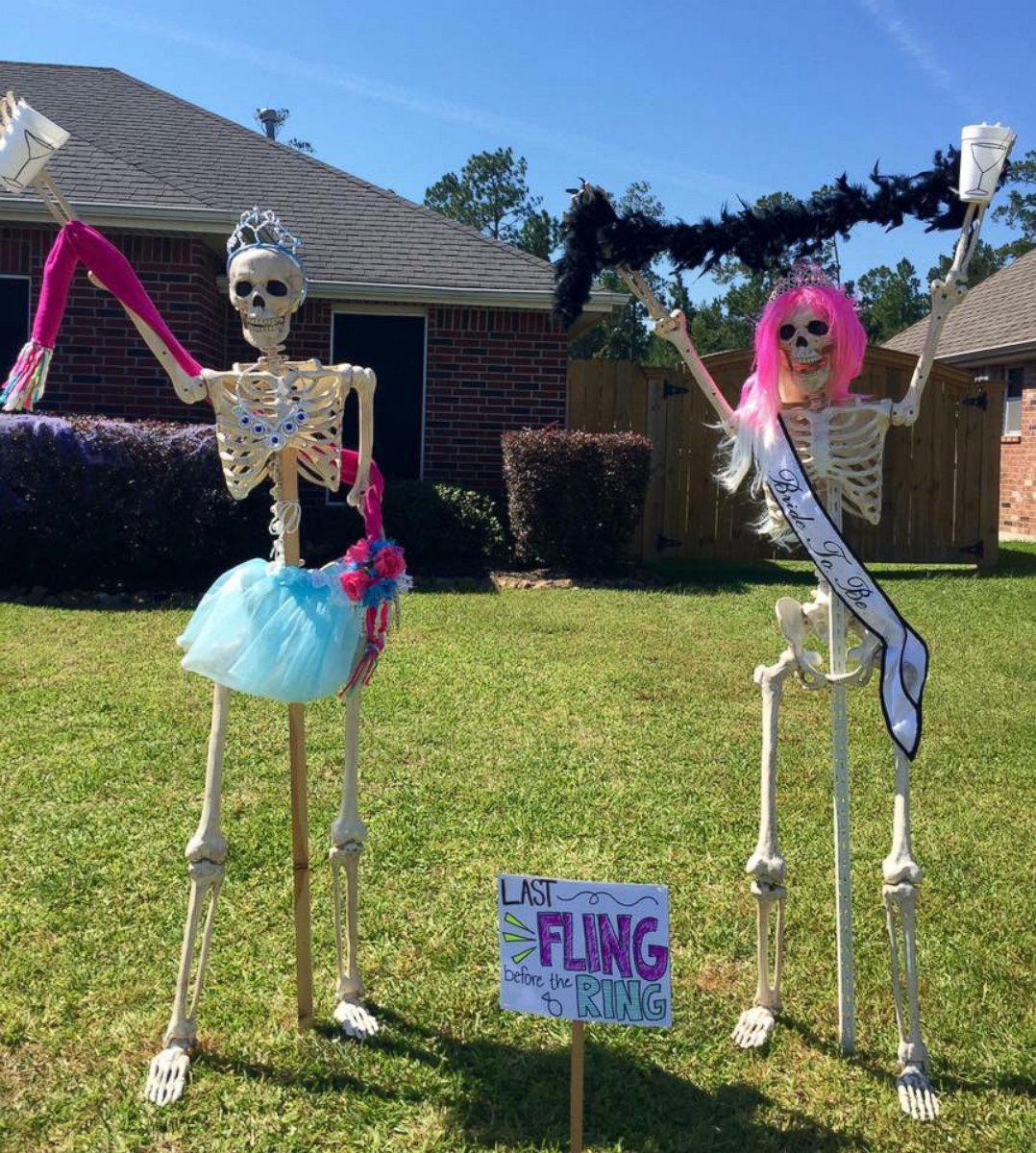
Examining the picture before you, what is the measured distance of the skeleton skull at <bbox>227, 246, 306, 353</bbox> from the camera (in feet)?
9.65

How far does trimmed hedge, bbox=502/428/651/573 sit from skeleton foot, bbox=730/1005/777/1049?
741 cm

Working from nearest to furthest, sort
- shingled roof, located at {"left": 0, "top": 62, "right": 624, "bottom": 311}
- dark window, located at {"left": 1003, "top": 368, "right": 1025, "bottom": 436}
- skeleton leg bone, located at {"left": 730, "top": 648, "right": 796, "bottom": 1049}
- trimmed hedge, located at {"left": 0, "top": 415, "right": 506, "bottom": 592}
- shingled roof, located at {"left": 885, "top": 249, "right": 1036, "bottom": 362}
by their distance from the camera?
skeleton leg bone, located at {"left": 730, "top": 648, "right": 796, "bottom": 1049} < trimmed hedge, located at {"left": 0, "top": 415, "right": 506, "bottom": 592} < shingled roof, located at {"left": 0, "top": 62, "right": 624, "bottom": 311} < shingled roof, located at {"left": 885, "top": 249, "right": 1036, "bottom": 362} < dark window, located at {"left": 1003, "top": 368, "right": 1025, "bottom": 436}

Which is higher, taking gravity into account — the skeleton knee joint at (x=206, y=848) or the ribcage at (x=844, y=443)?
the ribcage at (x=844, y=443)

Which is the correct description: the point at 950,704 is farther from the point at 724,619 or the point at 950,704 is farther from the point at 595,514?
the point at 595,514

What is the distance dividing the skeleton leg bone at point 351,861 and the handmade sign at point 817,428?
105 cm

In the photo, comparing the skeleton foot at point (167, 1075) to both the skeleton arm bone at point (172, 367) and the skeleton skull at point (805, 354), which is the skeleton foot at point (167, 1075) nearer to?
the skeleton arm bone at point (172, 367)

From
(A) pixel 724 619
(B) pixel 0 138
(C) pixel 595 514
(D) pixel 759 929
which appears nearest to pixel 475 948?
(D) pixel 759 929

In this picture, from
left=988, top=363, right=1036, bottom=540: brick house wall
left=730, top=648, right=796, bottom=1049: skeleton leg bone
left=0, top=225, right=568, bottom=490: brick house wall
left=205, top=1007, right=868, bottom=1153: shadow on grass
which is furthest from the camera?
left=988, top=363, right=1036, bottom=540: brick house wall

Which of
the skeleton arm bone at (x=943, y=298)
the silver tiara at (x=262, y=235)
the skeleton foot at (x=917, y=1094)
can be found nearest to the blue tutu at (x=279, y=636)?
the silver tiara at (x=262, y=235)

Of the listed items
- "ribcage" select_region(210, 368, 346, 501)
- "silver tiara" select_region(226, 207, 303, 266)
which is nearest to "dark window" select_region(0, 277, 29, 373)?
"silver tiara" select_region(226, 207, 303, 266)

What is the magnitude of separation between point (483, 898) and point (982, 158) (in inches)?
107

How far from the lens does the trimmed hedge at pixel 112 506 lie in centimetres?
866

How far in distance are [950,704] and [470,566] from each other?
17.6 feet

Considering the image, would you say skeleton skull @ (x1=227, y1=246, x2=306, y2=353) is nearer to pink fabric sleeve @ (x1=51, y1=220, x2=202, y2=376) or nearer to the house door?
pink fabric sleeve @ (x1=51, y1=220, x2=202, y2=376)
